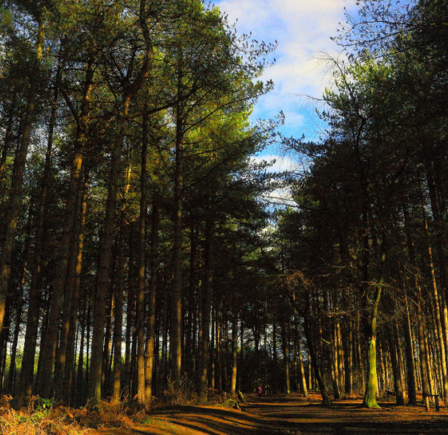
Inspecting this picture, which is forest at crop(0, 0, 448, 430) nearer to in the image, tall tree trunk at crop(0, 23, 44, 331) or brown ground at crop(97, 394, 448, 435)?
tall tree trunk at crop(0, 23, 44, 331)

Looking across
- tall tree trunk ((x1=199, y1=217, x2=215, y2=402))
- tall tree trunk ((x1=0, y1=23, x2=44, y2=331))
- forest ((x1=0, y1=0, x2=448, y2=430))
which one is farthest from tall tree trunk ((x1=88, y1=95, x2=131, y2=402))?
tall tree trunk ((x1=199, y1=217, x2=215, y2=402))

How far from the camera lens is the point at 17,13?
11727 millimetres

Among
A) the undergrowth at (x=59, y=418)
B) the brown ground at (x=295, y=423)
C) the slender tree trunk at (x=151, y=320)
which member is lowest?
the brown ground at (x=295, y=423)

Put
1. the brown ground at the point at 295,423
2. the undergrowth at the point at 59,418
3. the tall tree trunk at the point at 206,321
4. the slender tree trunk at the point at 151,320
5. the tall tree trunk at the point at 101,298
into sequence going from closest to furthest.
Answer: the undergrowth at the point at 59,418
the brown ground at the point at 295,423
the tall tree trunk at the point at 101,298
the slender tree trunk at the point at 151,320
the tall tree trunk at the point at 206,321

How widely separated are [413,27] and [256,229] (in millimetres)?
11946

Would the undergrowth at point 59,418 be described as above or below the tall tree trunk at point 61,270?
below

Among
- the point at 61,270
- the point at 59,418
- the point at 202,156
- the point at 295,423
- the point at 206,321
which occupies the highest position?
the point at 202,156

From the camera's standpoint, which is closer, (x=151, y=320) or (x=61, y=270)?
(x=61, y=270)

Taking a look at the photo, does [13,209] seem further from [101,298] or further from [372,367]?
[372,367]

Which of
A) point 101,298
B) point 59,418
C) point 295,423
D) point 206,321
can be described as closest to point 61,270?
point 101,298

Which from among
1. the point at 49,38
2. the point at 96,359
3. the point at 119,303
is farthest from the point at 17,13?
the point at 96,359

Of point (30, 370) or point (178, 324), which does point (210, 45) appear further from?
point (30, 370)

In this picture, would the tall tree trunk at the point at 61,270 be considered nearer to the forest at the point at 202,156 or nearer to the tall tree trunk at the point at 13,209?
the forest at the point at 202,156

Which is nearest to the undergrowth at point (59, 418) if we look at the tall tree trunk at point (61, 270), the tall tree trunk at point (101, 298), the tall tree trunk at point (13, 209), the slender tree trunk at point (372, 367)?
the tall tree trunk at point (101, 298)
